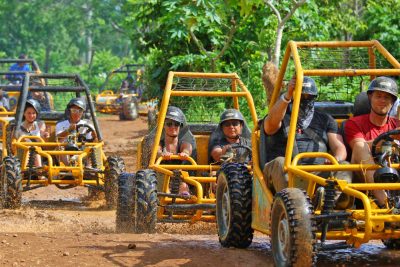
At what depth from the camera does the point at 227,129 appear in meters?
10.7

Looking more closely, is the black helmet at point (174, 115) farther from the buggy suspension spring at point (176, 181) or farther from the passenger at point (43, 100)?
the passenger at point (43, 100)

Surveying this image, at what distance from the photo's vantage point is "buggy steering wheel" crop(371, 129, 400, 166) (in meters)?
6.93

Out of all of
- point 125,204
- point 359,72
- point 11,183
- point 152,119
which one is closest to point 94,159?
point 11,183

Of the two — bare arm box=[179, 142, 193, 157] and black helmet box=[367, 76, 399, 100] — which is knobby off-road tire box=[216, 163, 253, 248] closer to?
black helmet box=[367, 76, 399, 100]

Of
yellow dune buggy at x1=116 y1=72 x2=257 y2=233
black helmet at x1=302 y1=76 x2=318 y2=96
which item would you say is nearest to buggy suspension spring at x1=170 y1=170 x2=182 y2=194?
yellow dune buggy at x1=116 y1=72 x2=257 y2=233

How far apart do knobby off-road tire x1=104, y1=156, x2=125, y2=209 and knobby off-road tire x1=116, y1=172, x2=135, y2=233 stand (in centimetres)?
259

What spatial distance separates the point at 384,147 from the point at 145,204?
2.96 meters

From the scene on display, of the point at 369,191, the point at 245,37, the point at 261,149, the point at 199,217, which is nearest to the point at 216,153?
the point at 199,217

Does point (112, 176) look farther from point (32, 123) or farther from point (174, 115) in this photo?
point (174, 115)

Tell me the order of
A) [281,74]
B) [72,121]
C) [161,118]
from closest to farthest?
[281,74] < [161,118] < [72,121]

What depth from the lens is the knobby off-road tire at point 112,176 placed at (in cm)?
1304

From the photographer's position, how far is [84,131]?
13844 mm

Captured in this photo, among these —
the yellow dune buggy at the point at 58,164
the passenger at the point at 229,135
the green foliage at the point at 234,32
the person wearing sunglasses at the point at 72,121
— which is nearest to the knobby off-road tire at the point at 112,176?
the yellow dune buggy at the point at 58,164

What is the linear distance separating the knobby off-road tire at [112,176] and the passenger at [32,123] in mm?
1409
